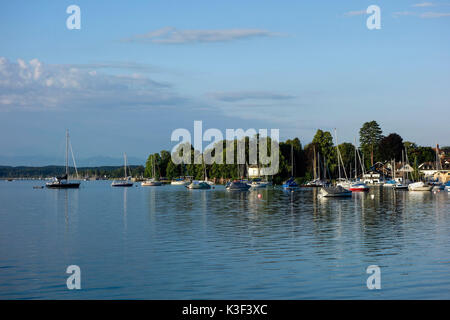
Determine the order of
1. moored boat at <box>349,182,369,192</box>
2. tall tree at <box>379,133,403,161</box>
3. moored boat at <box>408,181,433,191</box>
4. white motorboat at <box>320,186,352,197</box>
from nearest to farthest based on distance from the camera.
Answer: white motorboat at <box>320,186,352,197</box>, moored boat at <box>349,182,369,192</box>, moored boat at <box>408,181,433,191</box>, tall tree at <box>379,133,403,161</box>

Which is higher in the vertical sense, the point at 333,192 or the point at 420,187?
the point at 333,192

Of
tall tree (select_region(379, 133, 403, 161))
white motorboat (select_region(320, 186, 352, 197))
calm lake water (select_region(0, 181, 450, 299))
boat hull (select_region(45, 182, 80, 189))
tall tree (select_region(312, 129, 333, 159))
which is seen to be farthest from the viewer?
tall tree (select_region(379, 133, 403, 161))

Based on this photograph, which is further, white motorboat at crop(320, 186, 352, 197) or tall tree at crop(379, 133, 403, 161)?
tall tree at crop(379, 133, 403, 161)

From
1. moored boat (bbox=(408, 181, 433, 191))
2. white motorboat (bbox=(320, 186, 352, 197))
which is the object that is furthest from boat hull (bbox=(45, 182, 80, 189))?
moored boat (bbox=(408, 181, 433, 191))

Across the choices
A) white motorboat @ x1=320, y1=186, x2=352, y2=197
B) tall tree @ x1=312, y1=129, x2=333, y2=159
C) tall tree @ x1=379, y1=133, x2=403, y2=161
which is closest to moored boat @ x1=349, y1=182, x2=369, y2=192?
white motorboat @ x1=320, y1=186, x2=352, y2=197

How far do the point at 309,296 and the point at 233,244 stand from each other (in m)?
13.6

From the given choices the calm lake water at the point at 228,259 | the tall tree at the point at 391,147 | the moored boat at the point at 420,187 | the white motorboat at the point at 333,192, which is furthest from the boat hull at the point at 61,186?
the calm lake water at the point at 228,259

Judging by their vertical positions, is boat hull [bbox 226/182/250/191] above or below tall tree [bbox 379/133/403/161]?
below

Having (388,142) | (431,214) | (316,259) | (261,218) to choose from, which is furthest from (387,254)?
(388,142)

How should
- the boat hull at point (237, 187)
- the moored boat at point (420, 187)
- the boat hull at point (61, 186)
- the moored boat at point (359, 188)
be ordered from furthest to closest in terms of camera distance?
the boat hull at point (61, 186) → the boat hull at point (237, 187) → the moored boat at point (420, 187) → the moored boat at point (359, 188)

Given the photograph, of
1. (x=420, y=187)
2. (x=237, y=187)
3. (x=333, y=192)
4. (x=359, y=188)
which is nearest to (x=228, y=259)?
(x=333, y=192)

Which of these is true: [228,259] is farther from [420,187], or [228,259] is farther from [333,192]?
[420,187]

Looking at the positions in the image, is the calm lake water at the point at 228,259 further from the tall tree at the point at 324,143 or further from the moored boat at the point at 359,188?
the tall tree at the point at 324,143

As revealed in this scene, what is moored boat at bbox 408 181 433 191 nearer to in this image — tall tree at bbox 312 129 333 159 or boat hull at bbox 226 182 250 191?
boat hull at bbox 226 182 250 191
